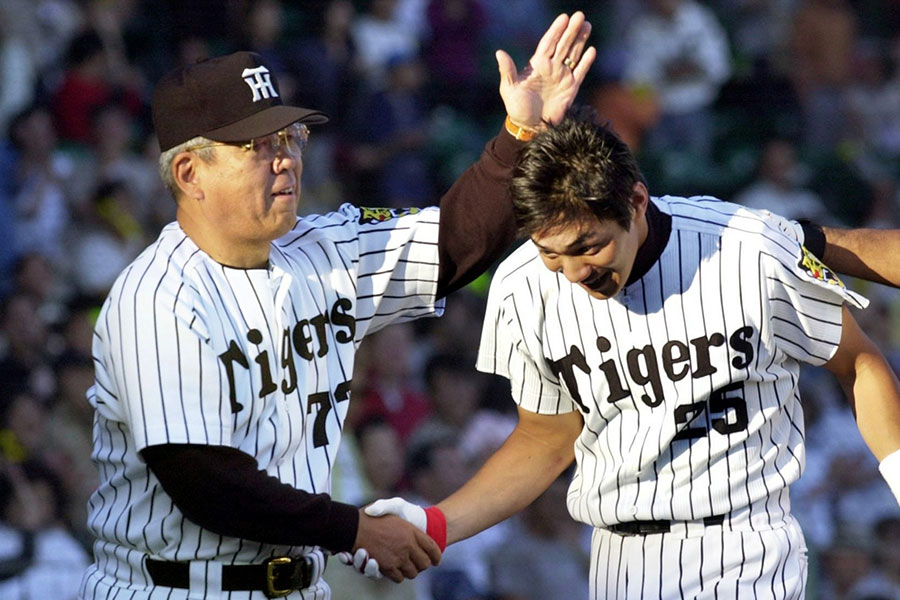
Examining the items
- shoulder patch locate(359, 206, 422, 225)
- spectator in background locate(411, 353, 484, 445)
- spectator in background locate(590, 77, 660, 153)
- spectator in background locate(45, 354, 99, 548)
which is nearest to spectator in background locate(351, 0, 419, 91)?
spectator in background locate(590, 77, 660, 153)

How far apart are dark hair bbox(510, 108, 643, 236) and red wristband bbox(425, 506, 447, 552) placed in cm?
72

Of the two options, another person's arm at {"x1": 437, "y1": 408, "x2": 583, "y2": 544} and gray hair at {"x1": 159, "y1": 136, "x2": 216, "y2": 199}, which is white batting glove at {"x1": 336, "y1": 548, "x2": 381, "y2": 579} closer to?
another person's arm at {"x1": 437, "y1": 408, "x2": 583, "y2": 544}

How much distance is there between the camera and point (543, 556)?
17.7ft

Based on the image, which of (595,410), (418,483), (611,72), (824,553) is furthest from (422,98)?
(595,410)

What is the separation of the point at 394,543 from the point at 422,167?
14.8ft

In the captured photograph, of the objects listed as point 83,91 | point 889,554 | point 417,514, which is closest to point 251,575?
point 417,514

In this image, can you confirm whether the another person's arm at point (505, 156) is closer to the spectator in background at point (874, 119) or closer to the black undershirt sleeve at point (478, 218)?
the black undershirt sleeve at point (478, 218)

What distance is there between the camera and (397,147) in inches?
275

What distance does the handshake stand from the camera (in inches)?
107

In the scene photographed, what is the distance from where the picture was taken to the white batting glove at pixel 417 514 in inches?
110

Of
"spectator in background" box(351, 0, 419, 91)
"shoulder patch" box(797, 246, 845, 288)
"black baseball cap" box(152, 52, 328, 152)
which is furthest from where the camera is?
"spectator in background" box(351, 0, 419, 91)

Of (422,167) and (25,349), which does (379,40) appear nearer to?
(422,167)

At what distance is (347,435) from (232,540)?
296 centimetres

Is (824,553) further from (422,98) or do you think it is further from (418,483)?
(422,98)
